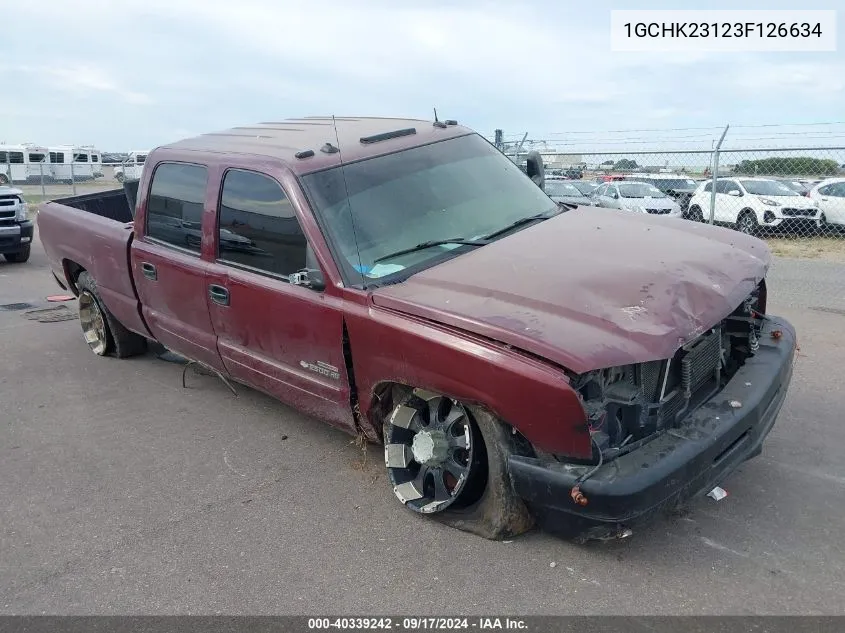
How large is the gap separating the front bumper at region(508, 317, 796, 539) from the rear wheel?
45.6 ft

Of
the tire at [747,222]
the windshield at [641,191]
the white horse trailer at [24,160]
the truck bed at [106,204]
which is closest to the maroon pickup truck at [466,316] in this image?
the truck bed at [106,204]

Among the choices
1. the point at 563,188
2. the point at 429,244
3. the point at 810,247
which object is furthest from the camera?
the point at 563,188

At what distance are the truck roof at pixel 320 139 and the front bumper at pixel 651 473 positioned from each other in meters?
2.11

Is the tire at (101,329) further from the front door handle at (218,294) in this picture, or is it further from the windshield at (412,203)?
the windshield at (412,203)

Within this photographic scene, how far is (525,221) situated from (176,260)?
2.27 metres

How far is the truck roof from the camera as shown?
4.14 meters

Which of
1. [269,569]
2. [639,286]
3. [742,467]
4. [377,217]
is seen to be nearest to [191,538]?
[269,569]

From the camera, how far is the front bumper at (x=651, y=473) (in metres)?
2.80

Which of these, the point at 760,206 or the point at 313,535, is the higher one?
the point at 760,206

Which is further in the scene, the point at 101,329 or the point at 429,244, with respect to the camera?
the point at 101,329

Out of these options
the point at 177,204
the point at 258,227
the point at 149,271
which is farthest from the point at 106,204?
the point at 258,227

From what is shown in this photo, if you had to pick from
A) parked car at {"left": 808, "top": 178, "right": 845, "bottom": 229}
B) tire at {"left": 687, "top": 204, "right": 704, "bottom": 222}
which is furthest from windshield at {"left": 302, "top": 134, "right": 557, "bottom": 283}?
parked car at {"left": 808, "top": 178, "right": 845, "bottom": 229}

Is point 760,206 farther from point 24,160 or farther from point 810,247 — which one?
point 24,160

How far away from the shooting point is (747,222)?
1602cm
